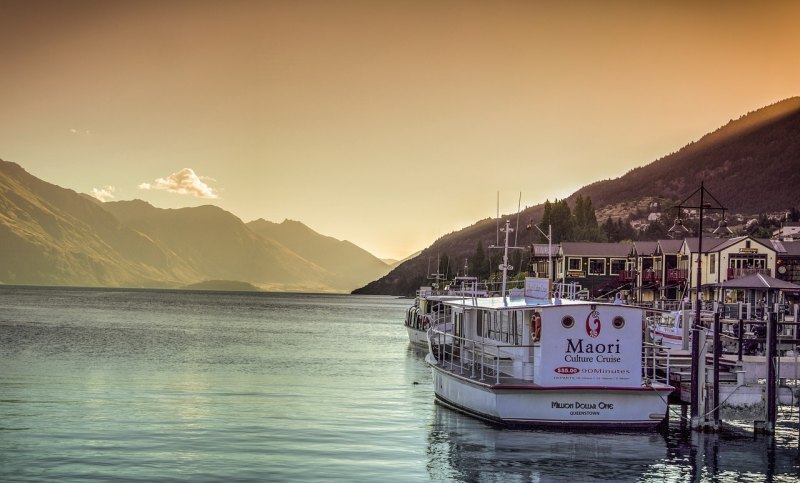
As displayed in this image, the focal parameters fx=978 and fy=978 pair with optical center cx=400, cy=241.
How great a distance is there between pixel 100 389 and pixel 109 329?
215ft

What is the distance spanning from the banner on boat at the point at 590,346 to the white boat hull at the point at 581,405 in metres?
0.39

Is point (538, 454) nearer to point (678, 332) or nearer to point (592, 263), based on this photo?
point (678, 332)

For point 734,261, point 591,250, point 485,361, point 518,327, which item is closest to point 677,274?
point 734,261

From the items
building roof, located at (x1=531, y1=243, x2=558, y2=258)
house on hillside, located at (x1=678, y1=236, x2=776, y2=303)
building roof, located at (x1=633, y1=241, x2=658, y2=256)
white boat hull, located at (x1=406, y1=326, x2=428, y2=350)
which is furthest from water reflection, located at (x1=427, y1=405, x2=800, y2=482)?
building roof, located at (x1=531, y1=243, x2=558, y2=258)

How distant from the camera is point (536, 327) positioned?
38.6 meters

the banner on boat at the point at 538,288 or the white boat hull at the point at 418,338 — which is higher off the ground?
the banner on boat at the point at 538,288

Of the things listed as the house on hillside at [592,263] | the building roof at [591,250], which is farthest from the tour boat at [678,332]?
the building roof at [591,250]

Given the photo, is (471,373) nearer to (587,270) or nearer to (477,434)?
(477,434)

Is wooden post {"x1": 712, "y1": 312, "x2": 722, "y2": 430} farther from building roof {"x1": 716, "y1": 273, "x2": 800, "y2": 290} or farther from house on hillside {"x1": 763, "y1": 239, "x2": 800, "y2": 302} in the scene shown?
house on hillside {"x1": 763, "y1": 239, "x2": 800, "y2": 302}

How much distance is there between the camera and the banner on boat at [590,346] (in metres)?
37.4

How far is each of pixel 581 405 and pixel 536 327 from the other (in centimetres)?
349

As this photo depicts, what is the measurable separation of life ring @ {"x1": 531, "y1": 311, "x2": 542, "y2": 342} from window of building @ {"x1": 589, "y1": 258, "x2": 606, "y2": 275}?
105916mm

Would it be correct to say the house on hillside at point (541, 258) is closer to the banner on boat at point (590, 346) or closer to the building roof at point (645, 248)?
the building roof at point (645, 248)

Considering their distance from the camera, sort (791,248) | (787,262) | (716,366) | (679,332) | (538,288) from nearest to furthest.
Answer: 1. (716,366)
2. (538,288)
3. (679,332)
4. (787,262)
5. (791,248)
